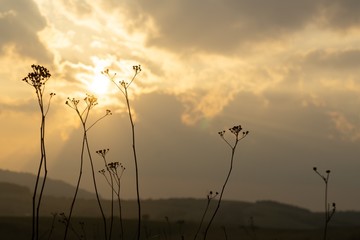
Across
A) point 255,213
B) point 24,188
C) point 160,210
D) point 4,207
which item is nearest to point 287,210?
point 255,213

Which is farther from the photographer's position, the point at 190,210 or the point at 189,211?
the point at 190,210

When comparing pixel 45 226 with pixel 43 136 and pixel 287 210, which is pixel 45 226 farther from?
pixel 287 210

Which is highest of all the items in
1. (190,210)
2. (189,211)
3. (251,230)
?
(190,210)

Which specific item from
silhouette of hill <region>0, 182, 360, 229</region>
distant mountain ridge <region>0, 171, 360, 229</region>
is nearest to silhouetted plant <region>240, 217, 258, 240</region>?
distant mountain ridge <region>0, 171, 360, 229</region>

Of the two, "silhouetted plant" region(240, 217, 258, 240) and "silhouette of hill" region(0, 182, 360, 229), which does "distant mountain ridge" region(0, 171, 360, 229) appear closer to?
"silhouette of hill" region(0, 182, 360, 229)

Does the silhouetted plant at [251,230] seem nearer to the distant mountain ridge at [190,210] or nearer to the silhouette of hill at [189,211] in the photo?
the distant mountain ridge at [190,210]

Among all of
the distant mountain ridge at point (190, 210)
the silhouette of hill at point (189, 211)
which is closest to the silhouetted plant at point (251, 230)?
the distant mountain ridge at point (190, 210)

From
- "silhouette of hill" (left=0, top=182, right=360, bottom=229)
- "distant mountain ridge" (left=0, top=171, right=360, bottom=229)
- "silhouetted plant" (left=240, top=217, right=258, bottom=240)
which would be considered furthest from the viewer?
"distant mountain ridge" (left=0, top=171, right=360, bottom=229)

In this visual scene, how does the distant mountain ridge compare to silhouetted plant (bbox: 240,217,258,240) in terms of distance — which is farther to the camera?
the distant mountain ridge

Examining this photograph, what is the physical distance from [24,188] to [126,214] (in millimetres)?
43275

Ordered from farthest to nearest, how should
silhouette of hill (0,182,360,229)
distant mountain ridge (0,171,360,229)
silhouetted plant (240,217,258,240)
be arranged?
distant mountain ridge (0,171,360,229) → silhouette of hill (0,182,360,229) → silhouetted plant (240,217,258,240)

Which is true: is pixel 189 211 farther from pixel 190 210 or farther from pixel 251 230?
pixel 251 230

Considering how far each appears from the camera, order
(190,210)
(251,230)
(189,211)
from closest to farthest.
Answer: (251,230)
(189,211)
(190,210)

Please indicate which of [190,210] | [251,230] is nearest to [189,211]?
[190,210]
